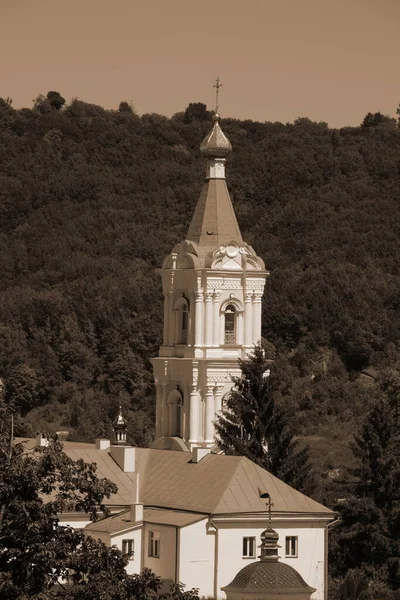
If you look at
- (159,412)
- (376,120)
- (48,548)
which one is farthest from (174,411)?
(376,120)

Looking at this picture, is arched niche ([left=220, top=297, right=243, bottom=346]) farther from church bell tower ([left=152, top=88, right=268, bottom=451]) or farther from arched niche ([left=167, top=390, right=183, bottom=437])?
arched niche ([left=167, top=390, right=183, bottom=437])

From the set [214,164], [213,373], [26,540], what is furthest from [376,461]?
[26,540]

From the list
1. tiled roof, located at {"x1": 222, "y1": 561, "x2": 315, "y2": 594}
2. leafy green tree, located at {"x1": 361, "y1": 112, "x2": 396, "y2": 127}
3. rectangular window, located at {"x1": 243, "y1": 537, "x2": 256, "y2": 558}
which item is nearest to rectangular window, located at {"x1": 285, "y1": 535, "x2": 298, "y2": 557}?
rectangular window, located at {"x1": 243, "y1": 537, "x2": 256, "y2": 558}

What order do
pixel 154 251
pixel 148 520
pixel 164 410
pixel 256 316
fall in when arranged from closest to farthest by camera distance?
pixel 148 520, pixel 256 316, pixel 164 410, pixel 154 251

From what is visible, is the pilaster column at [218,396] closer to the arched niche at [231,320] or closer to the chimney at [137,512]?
the arched niche at [231,320]

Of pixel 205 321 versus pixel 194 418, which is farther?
pixel 205 321

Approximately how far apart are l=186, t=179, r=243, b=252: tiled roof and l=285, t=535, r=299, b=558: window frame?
38.9 feet

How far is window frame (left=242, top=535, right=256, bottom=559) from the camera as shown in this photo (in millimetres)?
52281

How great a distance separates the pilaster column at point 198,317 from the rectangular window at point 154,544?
34.1ft

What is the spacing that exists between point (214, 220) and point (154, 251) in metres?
49.1

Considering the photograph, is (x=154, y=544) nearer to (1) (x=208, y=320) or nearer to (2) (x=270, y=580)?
(2) (x=270, y=580)

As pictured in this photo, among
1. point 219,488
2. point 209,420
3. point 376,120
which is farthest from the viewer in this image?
point 376,120

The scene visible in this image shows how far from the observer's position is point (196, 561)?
52031 mm

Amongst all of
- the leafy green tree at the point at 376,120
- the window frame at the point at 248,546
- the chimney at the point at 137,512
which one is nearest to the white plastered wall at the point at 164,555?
the chimney at the point at 137,512
